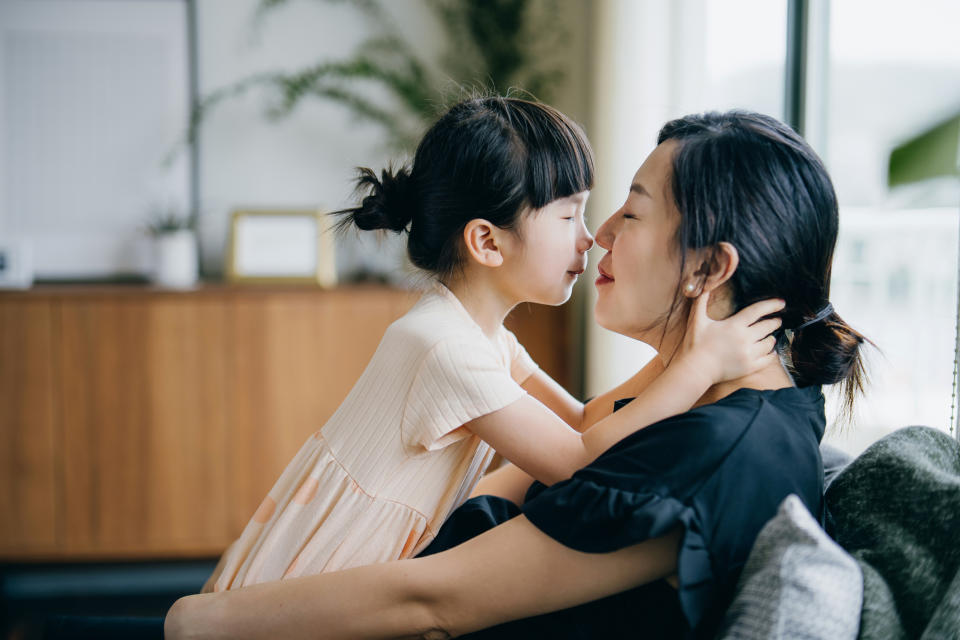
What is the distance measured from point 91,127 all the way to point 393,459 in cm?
273

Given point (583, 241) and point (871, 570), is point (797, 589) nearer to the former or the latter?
point (871, 570)

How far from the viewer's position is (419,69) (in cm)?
312

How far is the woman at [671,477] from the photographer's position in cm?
79

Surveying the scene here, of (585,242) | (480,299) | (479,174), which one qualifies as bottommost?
(480,299)

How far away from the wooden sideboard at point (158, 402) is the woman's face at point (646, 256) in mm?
1705

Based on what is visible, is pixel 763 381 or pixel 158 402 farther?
pixel 158 402

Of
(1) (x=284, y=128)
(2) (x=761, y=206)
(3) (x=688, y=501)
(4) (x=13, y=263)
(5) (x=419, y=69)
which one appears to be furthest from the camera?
(1) (x=284, y=128)

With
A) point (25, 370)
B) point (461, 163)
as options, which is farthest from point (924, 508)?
point (25, 370)

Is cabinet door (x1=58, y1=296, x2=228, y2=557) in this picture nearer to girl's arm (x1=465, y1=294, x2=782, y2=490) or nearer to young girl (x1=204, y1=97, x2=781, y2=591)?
young girl (x1=204, y1=97, x2=781, y2=591)

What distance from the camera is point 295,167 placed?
3244mm

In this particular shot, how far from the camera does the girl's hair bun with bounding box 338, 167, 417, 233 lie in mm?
1299

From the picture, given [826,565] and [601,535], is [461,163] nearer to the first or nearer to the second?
[601,535]

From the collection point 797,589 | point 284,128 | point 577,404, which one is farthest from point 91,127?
point 797,589

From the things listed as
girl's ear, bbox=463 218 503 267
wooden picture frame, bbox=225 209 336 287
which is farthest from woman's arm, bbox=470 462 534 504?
wooden picture frame, bbox=225 209 336 287
